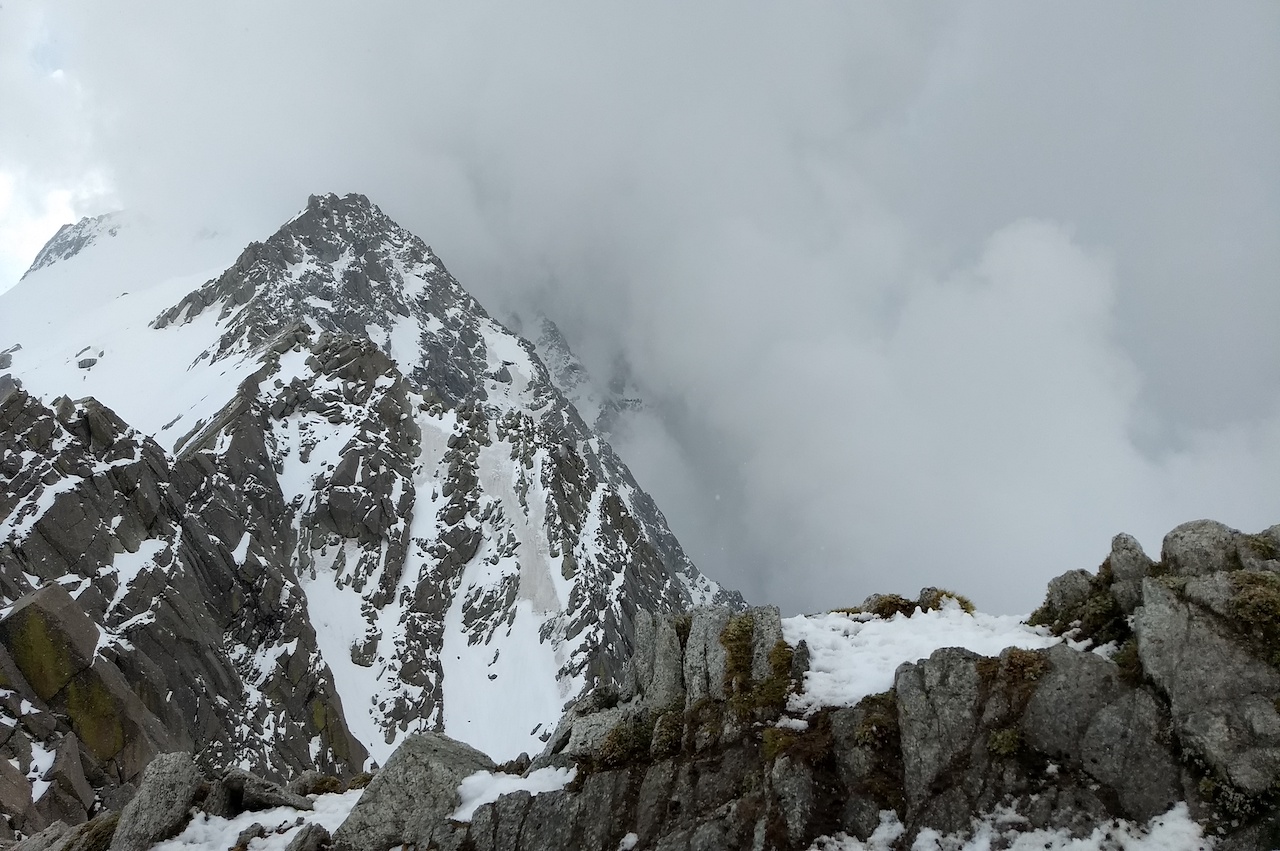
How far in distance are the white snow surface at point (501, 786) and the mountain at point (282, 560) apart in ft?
87.0

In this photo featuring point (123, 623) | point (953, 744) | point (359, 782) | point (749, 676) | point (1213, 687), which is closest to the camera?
point (1213, 687)

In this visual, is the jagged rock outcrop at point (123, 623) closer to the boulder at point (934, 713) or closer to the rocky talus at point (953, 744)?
the rocky talus at point (953, 744)

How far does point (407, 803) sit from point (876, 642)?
12.4 meters

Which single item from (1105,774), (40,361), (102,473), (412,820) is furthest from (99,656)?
(40,361)

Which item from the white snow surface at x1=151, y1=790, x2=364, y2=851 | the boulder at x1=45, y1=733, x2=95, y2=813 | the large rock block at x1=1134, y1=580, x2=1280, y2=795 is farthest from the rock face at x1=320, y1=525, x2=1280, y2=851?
the boulder at x1=45, y1=733, x2=95, y2=813

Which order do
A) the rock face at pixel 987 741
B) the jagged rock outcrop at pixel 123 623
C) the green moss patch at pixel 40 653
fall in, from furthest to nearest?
1. the green moss patch at pixel 40 653
2. the jagged rock outcrop at pixel 123 623
3. the rock face at pixel 987 741

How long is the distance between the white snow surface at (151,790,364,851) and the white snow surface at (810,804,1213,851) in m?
12.7

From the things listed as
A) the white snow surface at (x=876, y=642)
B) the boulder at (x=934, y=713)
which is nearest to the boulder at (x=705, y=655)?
the white snow surface at (x=876, y=642)

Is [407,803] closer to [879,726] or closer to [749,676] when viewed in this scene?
[749,676]

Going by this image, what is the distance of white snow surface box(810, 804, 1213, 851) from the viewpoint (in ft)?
32.8

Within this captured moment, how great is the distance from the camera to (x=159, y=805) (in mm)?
16734

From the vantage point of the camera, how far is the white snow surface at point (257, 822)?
16.1 metres

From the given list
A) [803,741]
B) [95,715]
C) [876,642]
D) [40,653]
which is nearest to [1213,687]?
[876,642]

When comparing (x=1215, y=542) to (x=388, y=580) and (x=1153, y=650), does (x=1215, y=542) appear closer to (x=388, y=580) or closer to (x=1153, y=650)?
(x=1153, y=650)
